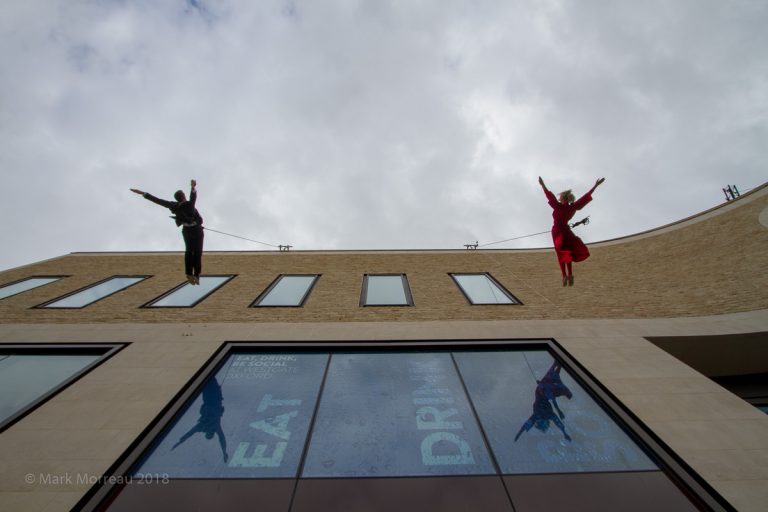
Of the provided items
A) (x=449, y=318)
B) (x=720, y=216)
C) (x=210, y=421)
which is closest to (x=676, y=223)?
(x=720, y=216)

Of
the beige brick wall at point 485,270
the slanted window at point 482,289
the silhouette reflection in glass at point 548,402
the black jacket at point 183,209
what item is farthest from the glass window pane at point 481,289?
the black jacket at point 183,209

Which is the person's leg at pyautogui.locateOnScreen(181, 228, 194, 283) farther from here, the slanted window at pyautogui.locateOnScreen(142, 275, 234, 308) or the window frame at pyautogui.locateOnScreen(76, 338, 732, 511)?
the slanted window at pyautogui.locateOnScreen(142, 275, 234, 308)

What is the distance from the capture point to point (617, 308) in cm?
829

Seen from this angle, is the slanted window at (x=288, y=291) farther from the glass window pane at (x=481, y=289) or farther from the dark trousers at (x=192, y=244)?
the glass window pane at (x=481, y=289)

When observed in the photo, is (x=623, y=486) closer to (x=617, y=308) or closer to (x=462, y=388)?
(x=462, y=388)

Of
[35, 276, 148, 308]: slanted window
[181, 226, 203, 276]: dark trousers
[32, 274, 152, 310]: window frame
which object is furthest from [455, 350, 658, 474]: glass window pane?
[35, 276, 148, 308]: slanted window

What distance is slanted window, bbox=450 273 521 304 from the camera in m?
9.57

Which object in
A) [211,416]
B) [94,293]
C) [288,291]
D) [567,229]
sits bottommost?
[211,416]

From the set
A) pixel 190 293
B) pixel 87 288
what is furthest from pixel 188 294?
pixel 87 288

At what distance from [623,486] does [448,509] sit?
2.13 m

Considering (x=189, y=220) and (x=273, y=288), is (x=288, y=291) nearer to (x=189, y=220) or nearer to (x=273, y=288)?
(x=273, y=288)

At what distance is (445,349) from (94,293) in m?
9.92

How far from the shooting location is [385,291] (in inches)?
404

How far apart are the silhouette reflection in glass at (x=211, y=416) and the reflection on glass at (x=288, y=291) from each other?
3.62 meters
